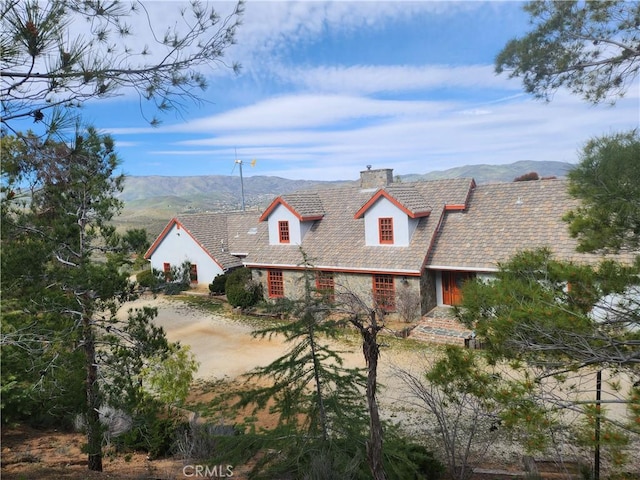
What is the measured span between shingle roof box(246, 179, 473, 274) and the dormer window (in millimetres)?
409

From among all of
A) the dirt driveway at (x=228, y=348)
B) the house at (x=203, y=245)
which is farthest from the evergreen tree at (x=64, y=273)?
the house at (x=203, y=245)

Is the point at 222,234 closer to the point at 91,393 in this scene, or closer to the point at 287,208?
the point at 287,208

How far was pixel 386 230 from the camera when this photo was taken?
19.8m

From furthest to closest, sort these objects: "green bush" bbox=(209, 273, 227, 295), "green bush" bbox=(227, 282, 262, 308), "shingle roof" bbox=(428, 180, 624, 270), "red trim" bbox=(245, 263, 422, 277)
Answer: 1. "green bush" bbox=(209, 273, 227, 295)
2. "green bush" bbox=(227, 282, 262, 308)
3. "red trim" bbox=(245, 263, 422, 277)
4. "shingle roof" bbox=(428, 180, 624, 270)

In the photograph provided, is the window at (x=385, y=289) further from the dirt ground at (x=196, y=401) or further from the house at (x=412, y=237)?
the dirt ground at (x=196, y=401)

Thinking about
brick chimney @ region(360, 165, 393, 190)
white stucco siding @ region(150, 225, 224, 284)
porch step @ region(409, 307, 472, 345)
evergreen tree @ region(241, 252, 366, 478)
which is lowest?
porch step @ region(409, 307, 472, 345)

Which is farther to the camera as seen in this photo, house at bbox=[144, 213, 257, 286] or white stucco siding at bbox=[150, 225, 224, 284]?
white stucco siding at bbox=[150, 225, 224, 284]

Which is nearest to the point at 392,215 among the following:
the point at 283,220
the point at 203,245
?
the point at 283,220

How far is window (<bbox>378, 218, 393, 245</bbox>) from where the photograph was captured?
64.4 ft

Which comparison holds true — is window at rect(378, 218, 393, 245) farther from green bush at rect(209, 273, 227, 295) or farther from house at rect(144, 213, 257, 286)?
green bush at rect(209, 273, 227, 295)

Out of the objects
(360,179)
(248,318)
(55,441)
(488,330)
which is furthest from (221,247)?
(488,330)

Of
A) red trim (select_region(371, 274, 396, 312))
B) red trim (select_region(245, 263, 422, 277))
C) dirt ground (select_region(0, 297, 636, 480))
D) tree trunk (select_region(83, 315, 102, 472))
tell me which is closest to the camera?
tree trunk (select_region(83, 315, 102, 472))

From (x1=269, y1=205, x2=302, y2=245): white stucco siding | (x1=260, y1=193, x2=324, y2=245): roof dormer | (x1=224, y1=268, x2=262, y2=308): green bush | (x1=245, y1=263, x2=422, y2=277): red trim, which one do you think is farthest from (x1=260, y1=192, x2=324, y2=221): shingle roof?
(x1=224, y1=268, x2=262, y2=308): green bush

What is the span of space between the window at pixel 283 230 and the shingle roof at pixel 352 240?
41cm
